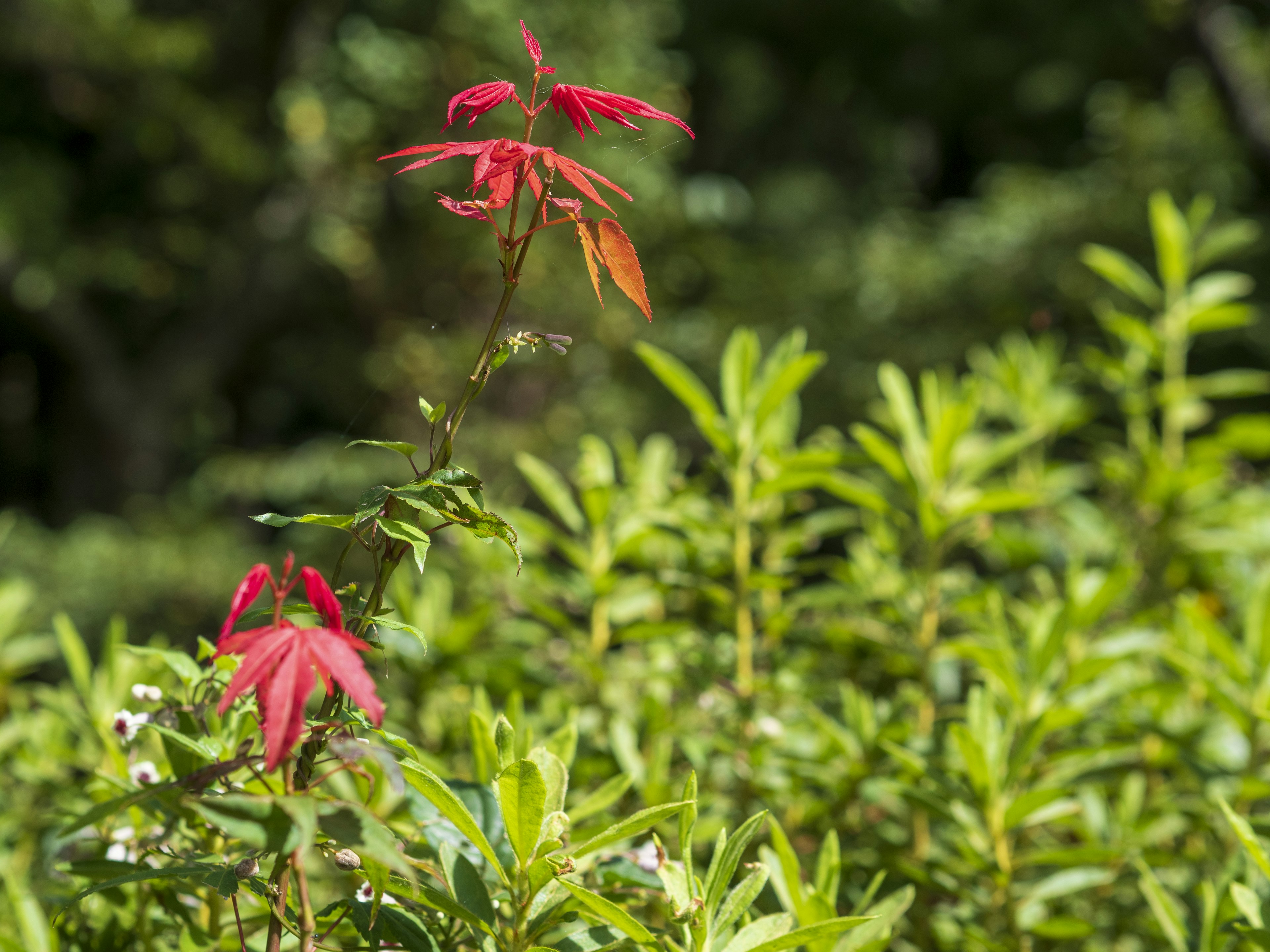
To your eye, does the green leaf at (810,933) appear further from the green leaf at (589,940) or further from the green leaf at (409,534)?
the green leaf at (409,534)

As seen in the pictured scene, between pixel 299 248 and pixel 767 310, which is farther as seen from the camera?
pixel 299 248

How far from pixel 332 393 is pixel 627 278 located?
4.25 meters

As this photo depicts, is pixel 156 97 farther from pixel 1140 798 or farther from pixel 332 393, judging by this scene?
pixel 1140 798

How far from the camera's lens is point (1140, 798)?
1.90 feet

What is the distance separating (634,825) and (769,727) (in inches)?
9.8

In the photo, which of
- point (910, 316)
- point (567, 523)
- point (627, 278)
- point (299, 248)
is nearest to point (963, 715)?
point (567, 523)

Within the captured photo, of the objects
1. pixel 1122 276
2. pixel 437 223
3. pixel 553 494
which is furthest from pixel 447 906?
pixel 437 223

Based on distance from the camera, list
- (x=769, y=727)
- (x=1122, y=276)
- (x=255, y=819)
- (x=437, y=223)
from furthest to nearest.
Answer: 1. (x=437, y=223)
2. (x=1122, y=276)
3. (x=769, y=727)
4. (x=255, y=819)

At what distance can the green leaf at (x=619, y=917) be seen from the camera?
287 mm

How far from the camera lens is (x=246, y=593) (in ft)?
0.98

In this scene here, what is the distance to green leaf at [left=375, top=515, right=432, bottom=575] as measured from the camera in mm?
279

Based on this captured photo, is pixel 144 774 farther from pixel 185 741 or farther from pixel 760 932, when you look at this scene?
pixel 760 932

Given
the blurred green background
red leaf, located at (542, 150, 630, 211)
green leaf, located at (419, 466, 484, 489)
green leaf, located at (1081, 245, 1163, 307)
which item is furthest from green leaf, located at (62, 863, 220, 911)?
the blurred green background

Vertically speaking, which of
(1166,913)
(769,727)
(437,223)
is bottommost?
(1166,913)
